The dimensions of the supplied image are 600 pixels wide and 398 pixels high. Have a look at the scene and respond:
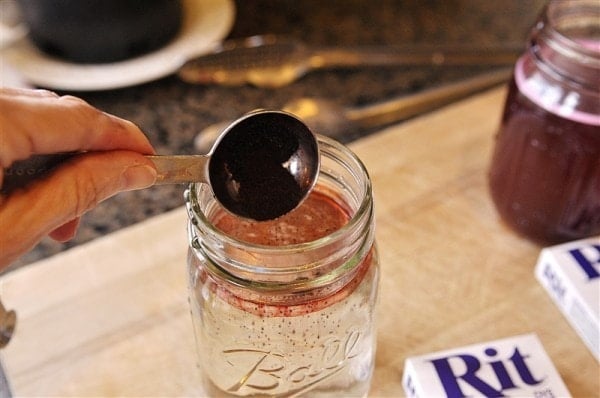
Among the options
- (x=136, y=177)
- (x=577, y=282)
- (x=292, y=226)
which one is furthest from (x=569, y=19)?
(x=136, y=177)

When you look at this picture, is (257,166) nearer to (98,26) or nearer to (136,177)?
(136,177)

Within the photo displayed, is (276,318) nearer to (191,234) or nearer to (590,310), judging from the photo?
(191,234)

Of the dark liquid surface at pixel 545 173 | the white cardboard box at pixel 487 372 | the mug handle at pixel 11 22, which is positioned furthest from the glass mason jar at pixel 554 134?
the mug handle at pixel 11 22

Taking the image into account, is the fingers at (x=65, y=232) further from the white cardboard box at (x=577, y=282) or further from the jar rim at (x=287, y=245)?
the white cardboard box at (x=577, y=282)

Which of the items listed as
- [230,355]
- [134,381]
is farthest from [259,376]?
[134,381]

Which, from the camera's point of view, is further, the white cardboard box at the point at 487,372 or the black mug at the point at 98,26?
the black mug at the point at 98,26

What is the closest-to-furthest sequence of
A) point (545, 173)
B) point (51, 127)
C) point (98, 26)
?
point (51, 127), point (545, 173), point (98, 26)

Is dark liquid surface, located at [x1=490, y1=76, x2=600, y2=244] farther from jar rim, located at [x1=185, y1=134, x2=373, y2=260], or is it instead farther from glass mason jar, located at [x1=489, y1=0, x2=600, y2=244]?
jar rim, located at [x1=185, y1=134, x2=373, y2=260]
